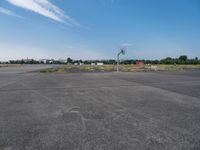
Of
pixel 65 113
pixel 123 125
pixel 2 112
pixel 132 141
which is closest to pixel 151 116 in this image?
pixel 123 125

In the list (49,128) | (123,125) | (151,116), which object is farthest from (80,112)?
(151,116)

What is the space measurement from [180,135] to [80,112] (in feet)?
9.54

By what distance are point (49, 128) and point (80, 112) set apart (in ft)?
4.45

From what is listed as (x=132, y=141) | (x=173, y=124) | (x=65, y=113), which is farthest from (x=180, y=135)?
(x=65, y=113)

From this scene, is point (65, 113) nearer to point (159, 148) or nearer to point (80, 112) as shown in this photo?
Answer: point (80, 112)

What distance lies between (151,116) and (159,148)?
5.82 ft

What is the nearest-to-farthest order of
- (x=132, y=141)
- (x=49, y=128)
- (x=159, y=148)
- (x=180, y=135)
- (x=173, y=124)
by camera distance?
(x=159, y=148)
(x=132, y=141)
(x=180, y=135)
(x=49, y=128)
(x=173, y=124)

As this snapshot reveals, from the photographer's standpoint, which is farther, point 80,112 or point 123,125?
point 80,112

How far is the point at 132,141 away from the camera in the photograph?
9.37ft

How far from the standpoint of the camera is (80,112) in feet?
15.4

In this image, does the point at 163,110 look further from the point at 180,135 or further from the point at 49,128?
the point at 49,128

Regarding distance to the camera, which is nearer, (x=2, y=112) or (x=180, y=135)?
(x=180, y=135)

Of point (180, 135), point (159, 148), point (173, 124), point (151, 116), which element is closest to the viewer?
point (159, 148)

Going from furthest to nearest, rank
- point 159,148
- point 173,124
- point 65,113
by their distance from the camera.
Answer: point 65,113
point 173,124
point 159,148
